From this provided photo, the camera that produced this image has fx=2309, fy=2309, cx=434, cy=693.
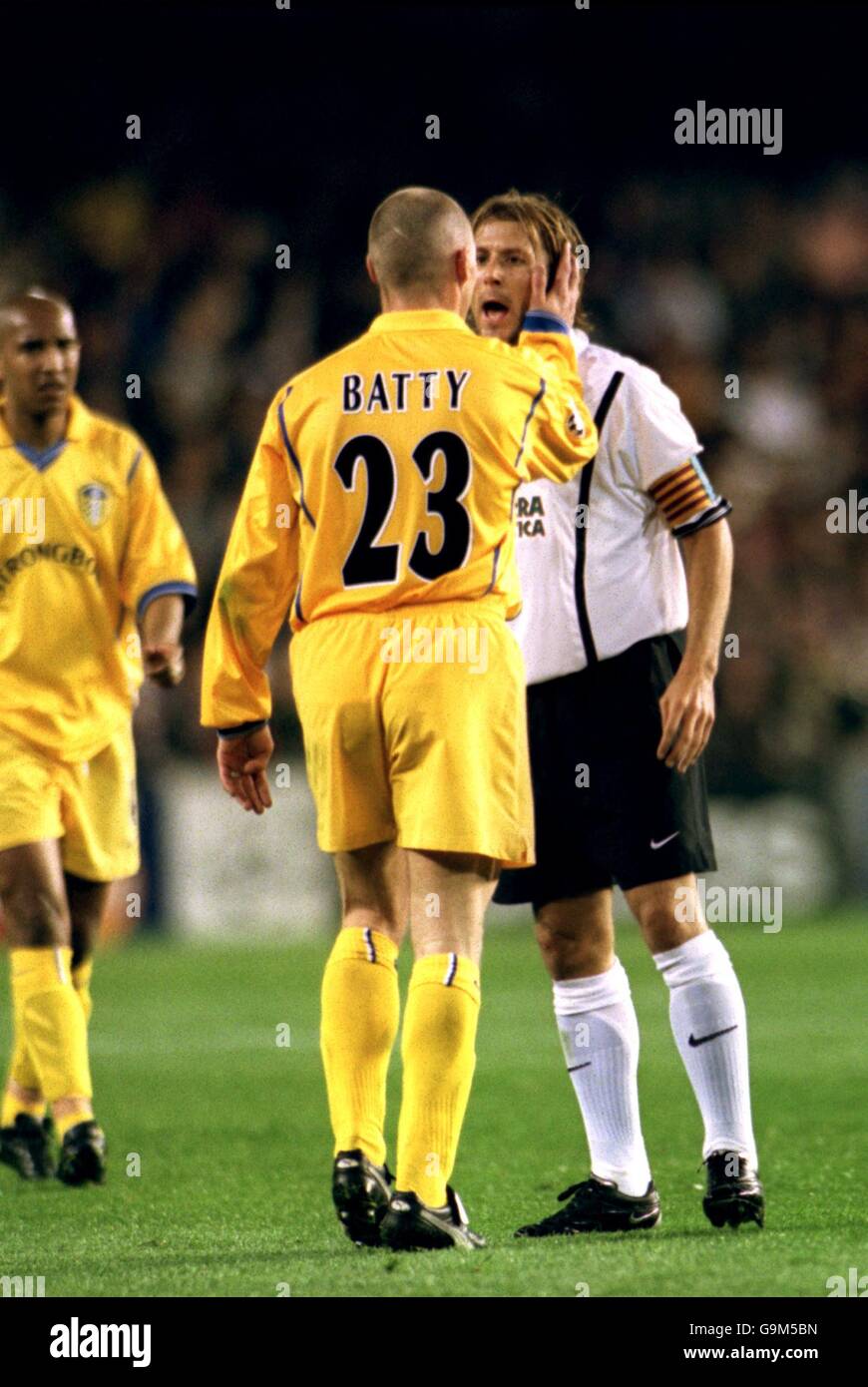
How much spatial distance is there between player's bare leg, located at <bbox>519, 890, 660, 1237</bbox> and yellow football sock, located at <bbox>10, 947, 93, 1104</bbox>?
1530mm

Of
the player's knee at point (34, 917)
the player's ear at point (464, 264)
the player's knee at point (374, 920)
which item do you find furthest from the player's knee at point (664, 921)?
the player's knee at point (34, 917)

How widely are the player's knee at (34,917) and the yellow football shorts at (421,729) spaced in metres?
1.77

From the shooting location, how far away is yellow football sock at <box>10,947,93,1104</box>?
5938 mm

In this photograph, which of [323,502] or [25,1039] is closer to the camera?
[323,502]

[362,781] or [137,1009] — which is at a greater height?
[362,781]

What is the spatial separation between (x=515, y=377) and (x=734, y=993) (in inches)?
55.4

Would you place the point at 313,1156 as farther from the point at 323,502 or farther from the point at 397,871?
the point at 323,502

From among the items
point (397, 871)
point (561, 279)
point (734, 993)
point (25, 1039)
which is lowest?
point (25, 1039)

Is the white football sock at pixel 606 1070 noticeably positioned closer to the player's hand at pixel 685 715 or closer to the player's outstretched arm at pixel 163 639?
the player's hand at pixel 685 715

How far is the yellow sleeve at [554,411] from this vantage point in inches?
177

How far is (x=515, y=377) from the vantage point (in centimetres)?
445
